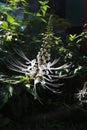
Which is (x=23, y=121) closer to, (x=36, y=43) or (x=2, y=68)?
(x=2, y=68)

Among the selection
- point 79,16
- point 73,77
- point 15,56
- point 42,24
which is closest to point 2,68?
point 15,56

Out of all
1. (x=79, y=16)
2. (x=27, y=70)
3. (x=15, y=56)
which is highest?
(x=79, y=16)

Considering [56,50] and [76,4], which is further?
[76,4]

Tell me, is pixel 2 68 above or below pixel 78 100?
above

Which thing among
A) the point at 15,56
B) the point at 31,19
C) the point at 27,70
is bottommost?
the point at 27,70

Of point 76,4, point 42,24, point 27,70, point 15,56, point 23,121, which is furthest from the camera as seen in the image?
point 76,4

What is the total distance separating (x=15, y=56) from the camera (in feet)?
19.4

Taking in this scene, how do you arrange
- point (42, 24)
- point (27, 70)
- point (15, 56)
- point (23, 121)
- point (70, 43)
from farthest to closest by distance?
point (42, 24) < point (70, 43) < point (15, 56) < point (23, 121) < point (27, 70)

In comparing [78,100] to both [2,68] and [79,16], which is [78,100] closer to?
[2,68]

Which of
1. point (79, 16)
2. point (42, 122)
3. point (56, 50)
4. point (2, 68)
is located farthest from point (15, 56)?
point (79, 16)

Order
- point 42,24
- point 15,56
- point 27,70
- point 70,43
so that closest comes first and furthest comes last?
point 27,70
point 15,56
point 70,43
point 42,24

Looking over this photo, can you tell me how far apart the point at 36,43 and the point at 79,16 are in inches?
118

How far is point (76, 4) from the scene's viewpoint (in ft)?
29.0

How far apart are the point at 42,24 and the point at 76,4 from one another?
2.08 meters
